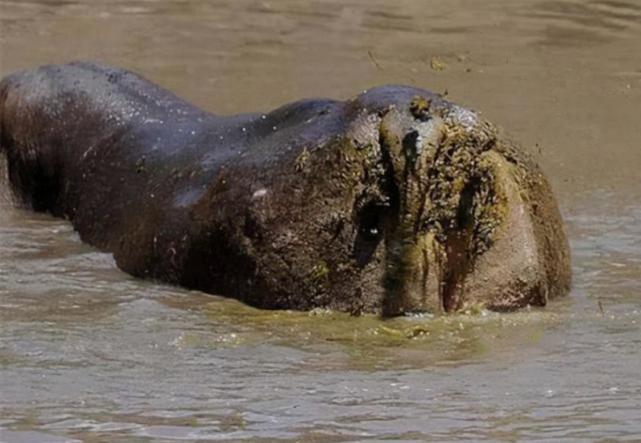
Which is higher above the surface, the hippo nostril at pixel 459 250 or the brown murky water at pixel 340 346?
the hippo nostril at pixel 459 250

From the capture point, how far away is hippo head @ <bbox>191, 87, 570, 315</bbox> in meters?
5.39

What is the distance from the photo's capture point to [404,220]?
5.37 m

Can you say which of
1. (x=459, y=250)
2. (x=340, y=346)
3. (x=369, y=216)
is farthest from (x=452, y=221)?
(x=340, y=346)

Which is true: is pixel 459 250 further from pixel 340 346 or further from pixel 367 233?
pixel 340 346

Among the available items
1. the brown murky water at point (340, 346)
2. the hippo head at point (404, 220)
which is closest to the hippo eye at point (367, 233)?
the hippo head at point (404, 220)

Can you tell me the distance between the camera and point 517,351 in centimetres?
499

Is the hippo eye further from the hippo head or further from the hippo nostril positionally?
the hippo nostril

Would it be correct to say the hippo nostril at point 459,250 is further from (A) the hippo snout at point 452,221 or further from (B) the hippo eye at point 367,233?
(B) the hippo eye at point 367,233

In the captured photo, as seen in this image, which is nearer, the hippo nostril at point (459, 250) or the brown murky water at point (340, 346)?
the brown murky water at point (340, 346)

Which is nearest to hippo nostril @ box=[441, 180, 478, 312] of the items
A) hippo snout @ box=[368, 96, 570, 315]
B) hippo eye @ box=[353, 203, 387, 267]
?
hippo snout @ box=[368, 96, 570, 315]

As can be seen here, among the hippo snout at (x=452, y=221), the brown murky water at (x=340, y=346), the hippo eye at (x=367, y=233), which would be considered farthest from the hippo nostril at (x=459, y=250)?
the hippo eye at (x=367, y=233)

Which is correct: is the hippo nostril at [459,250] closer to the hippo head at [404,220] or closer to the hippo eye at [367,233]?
the hippo head at [404,220]

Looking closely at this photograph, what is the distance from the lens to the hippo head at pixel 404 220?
5387 mm

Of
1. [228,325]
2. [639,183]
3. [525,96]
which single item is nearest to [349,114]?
[228,325]
